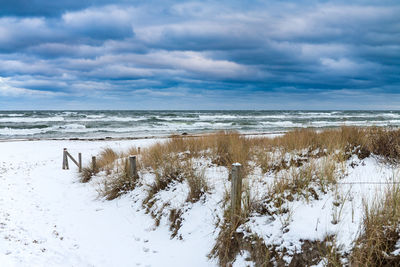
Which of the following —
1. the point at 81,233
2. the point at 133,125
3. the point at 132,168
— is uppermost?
the point at 133,125

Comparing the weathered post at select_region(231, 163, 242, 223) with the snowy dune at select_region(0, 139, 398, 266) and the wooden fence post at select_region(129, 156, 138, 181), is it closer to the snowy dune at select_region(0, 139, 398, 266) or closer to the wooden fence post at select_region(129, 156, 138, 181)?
the snowy dune at select_region(0, 139, 398, 266)

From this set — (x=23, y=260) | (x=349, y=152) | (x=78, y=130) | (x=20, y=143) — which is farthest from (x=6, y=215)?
(x=78, y=130)

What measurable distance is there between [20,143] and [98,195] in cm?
2148

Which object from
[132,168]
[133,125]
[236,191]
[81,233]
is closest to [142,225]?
[81,233]

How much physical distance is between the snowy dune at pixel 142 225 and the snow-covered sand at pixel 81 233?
16 millimetres

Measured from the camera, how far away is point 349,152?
22.9ft

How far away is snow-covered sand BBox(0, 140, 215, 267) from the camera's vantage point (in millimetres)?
5406

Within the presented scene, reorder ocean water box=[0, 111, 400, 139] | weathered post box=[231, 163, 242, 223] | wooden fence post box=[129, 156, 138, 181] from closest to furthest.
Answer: weathered post box=[231, 163, 242, 223]
wooden fence post box=[129, 156, 138, 181]
ocean water box=[0, 111, 400, 139]

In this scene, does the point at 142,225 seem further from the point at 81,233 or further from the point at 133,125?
the point at 133,125

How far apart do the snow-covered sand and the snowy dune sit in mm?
16

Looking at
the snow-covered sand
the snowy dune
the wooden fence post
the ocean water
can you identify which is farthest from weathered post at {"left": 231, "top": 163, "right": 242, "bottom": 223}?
the ocean water

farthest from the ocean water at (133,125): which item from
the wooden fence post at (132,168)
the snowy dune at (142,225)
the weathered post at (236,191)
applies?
the weathered post at (236,191)

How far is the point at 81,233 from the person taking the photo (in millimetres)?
7020

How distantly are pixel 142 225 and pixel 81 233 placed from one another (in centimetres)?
158
